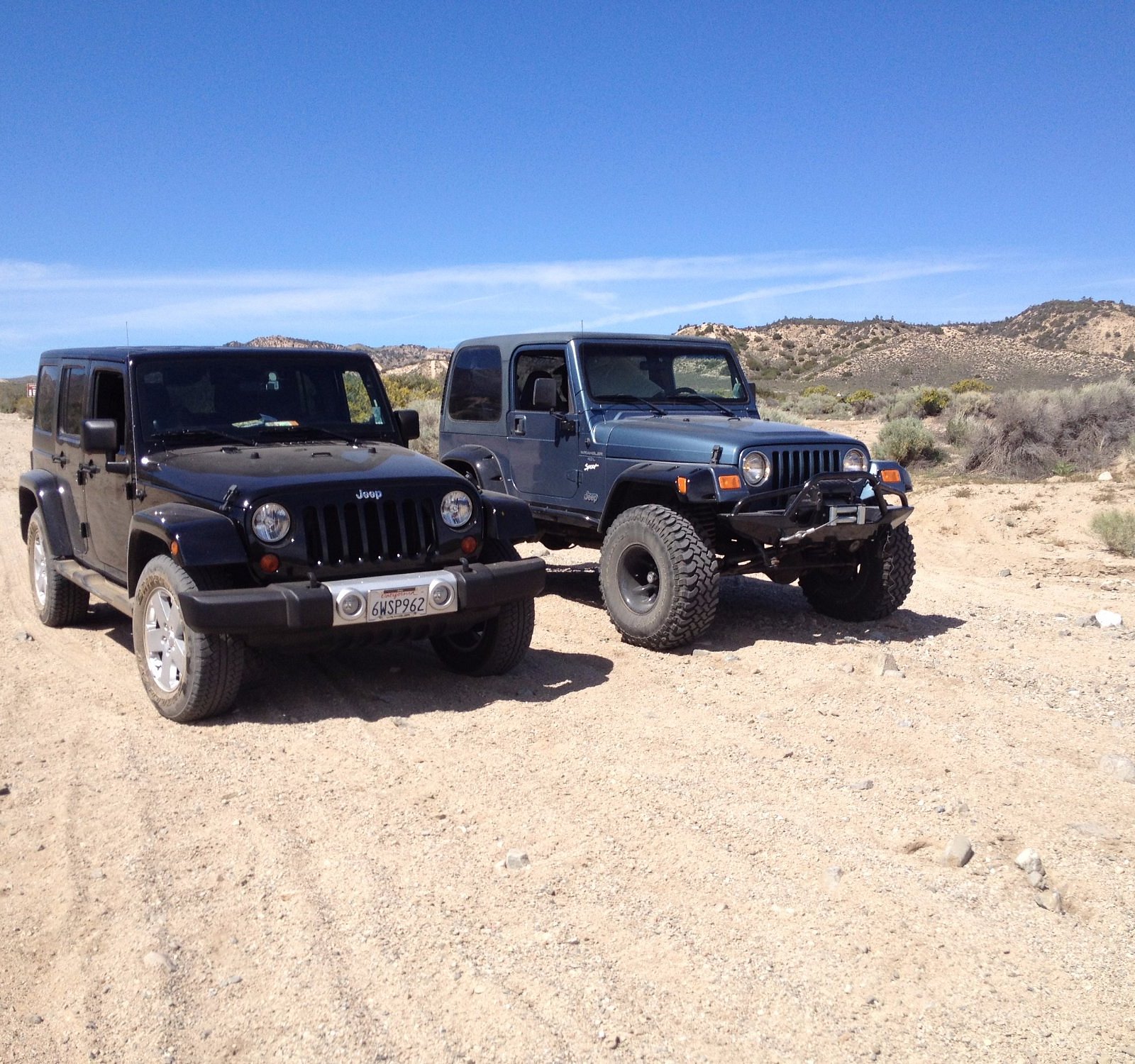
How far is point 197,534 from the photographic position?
4.75 meters

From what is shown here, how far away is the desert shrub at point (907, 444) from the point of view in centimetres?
1844

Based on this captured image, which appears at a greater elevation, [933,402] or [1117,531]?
[933,402]

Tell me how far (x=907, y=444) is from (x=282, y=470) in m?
15.1

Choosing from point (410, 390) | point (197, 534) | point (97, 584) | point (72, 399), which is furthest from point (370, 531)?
point (410, 390)

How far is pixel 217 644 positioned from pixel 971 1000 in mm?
3341

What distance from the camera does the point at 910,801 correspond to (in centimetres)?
424

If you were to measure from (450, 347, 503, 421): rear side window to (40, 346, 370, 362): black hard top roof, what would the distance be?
1832 mm

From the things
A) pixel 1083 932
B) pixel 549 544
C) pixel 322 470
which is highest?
pixel 322 470

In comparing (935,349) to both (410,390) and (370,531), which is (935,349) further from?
(370,531)

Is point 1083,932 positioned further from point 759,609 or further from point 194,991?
point 759,609

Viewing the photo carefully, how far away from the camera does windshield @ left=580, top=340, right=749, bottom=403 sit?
7664 mm

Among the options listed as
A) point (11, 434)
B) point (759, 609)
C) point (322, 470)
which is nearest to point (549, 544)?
point (759, 609)

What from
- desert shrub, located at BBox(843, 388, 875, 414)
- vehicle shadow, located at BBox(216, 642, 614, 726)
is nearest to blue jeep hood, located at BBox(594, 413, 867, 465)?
vehicle shadow, located at BBox(216, 642, 614, 726)

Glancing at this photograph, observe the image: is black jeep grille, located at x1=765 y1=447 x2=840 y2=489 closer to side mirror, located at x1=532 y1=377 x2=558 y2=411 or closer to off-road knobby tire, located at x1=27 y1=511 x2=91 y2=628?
side mirror, located at x1=532 y1=377 x2=558 y2=411
